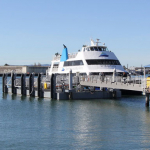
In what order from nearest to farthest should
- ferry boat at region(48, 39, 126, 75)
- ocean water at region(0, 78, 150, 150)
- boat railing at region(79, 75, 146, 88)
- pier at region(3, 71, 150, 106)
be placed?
ocean water at region(0, 78, 150, 150), boat railing at region(79, 75, 146, 88), pier at region(3, 71, 150, 106), ferry boat at region(48, 39, 126, 75)

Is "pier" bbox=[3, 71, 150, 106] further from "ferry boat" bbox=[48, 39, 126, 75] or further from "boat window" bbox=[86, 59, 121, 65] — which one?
"boat window" bbox=[86, 59, 121, 65]

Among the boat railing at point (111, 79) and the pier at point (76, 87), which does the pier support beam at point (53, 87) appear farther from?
the boat railing at point (111, 79)

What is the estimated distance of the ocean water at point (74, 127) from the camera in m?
18.4

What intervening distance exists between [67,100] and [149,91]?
37.5 ft

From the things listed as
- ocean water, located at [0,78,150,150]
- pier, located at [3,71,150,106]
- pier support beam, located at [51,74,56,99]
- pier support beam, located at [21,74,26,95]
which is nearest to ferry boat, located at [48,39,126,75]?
pier, located at [3,71,150,106]


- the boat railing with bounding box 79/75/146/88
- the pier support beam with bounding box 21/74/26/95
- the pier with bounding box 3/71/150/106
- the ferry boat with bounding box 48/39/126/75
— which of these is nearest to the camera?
the boat railing with bounding box 79/75/146/88

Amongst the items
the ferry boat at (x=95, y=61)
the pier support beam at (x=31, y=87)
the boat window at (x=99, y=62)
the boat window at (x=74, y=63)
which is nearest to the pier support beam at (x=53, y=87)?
the pier support beam at (x=31, y=87)

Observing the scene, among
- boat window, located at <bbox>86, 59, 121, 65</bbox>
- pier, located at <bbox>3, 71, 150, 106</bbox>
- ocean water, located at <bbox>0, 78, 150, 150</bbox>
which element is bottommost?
ocean water, located at <bbox>0, 78, 150, 150</bbox>

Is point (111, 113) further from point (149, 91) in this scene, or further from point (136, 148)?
point (136, 148)

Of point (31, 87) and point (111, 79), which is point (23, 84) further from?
point (111, 79)

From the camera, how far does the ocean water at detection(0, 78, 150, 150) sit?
18375mm

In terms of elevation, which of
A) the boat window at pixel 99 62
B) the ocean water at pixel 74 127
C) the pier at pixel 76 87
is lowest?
the ocean water at pixel 74 127

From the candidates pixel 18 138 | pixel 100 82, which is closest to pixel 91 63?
pixel 100 82

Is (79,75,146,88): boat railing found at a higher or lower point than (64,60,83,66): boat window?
lower
